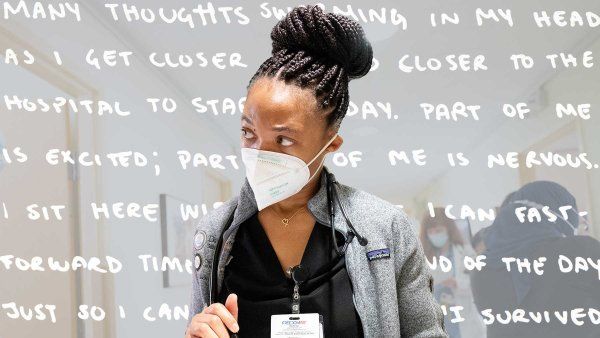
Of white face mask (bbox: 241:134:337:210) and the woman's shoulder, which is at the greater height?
A: white face mask (bbox: 241:134:337:210)

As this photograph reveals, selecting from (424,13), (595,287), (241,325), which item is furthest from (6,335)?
(595,287)

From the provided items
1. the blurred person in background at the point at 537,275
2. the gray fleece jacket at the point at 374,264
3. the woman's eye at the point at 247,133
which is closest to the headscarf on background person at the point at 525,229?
the blurred person in background at the point at 537,275

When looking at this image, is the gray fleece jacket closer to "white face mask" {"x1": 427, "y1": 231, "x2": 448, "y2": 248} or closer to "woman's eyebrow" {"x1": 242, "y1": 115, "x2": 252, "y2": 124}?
"woman's eyebrow" {"x1": 242, "y1": 115, "x2": 252, "y2": 124}

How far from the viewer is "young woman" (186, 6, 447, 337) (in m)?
0.83

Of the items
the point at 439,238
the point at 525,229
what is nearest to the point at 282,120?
the point at 439,238

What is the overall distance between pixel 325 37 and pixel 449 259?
1.10m

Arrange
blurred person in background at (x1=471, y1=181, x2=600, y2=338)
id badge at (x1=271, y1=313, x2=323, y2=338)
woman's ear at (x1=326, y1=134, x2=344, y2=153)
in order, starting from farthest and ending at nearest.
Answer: blurred person in background at (x1=471, y1=181, x2=600, y2=338) → woman's ear at (x1=326, y1=134, x2=344, y2=153) → id badge at (x1=271, y1=313, x2=323, y2=338)

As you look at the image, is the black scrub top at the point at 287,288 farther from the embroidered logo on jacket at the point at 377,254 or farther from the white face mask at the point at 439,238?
the white face mask at the point at 439,238

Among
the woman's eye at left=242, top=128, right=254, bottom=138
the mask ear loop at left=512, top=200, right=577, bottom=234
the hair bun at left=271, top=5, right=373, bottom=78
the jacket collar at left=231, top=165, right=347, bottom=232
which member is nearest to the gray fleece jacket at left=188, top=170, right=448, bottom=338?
the jacket collar at left=231, top=165, right=347, bottom=232

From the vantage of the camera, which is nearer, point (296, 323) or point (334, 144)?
point (296, 323)

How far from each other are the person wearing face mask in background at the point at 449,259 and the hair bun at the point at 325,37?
945mm

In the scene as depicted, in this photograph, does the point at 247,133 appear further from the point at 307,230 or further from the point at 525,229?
the point at 525,229

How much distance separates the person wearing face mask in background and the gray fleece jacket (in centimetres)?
85

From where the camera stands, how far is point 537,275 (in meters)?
1.71
